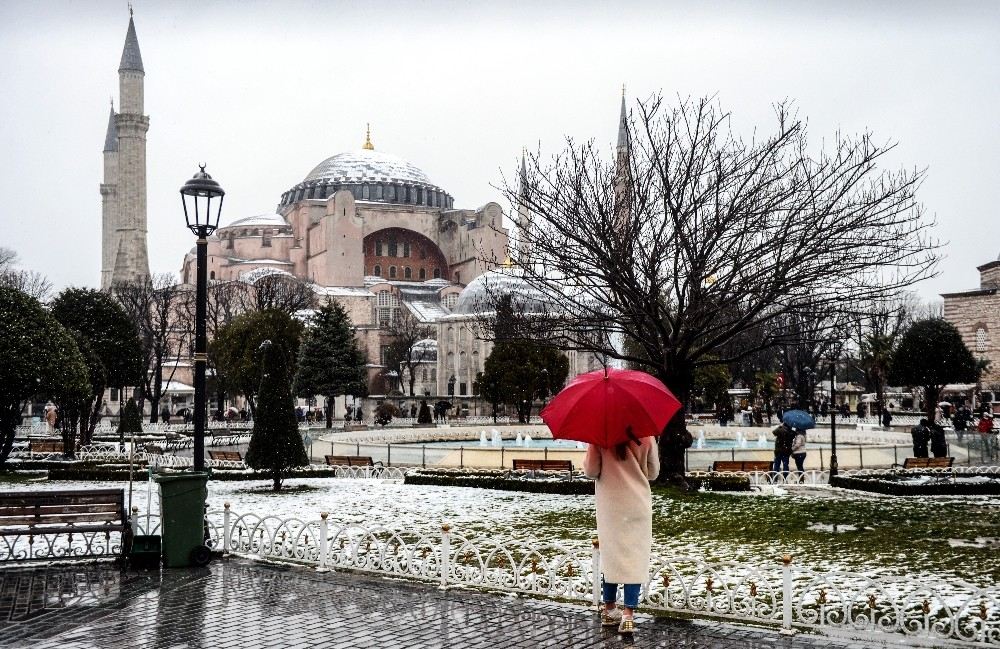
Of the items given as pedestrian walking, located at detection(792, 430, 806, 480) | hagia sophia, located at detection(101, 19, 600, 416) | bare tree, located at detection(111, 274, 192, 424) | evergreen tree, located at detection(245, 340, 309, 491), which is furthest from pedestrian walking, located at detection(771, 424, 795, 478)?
hagia sophia, located at detection(101, 19, 600, 416)

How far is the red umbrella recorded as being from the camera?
6539 mm

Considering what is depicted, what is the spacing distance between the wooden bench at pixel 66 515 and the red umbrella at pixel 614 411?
4575 mm

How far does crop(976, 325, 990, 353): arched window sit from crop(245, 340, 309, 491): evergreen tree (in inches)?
1720

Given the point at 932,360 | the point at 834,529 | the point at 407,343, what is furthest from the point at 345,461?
the point at 407,343

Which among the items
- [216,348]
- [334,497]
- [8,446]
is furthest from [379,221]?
[334,497]

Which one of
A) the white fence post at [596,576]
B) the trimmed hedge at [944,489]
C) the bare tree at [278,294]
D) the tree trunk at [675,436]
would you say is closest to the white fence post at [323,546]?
the white fence post at [596,576]

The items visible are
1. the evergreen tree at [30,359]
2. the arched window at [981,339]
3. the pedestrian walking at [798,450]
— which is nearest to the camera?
the evergreen tree at [30,359]

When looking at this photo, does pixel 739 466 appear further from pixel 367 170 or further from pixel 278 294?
pixel 367 170

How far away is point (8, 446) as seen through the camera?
19484mm

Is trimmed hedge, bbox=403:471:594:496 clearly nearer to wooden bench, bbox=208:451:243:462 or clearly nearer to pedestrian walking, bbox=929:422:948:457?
wooden bench, bbox=208:451:243:462

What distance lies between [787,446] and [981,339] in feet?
124

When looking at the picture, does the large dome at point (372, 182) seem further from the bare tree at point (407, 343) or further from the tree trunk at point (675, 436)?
the tree trunk at point (675, 436)

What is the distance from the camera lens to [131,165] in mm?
66000

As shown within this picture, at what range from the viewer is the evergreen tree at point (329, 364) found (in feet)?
140
